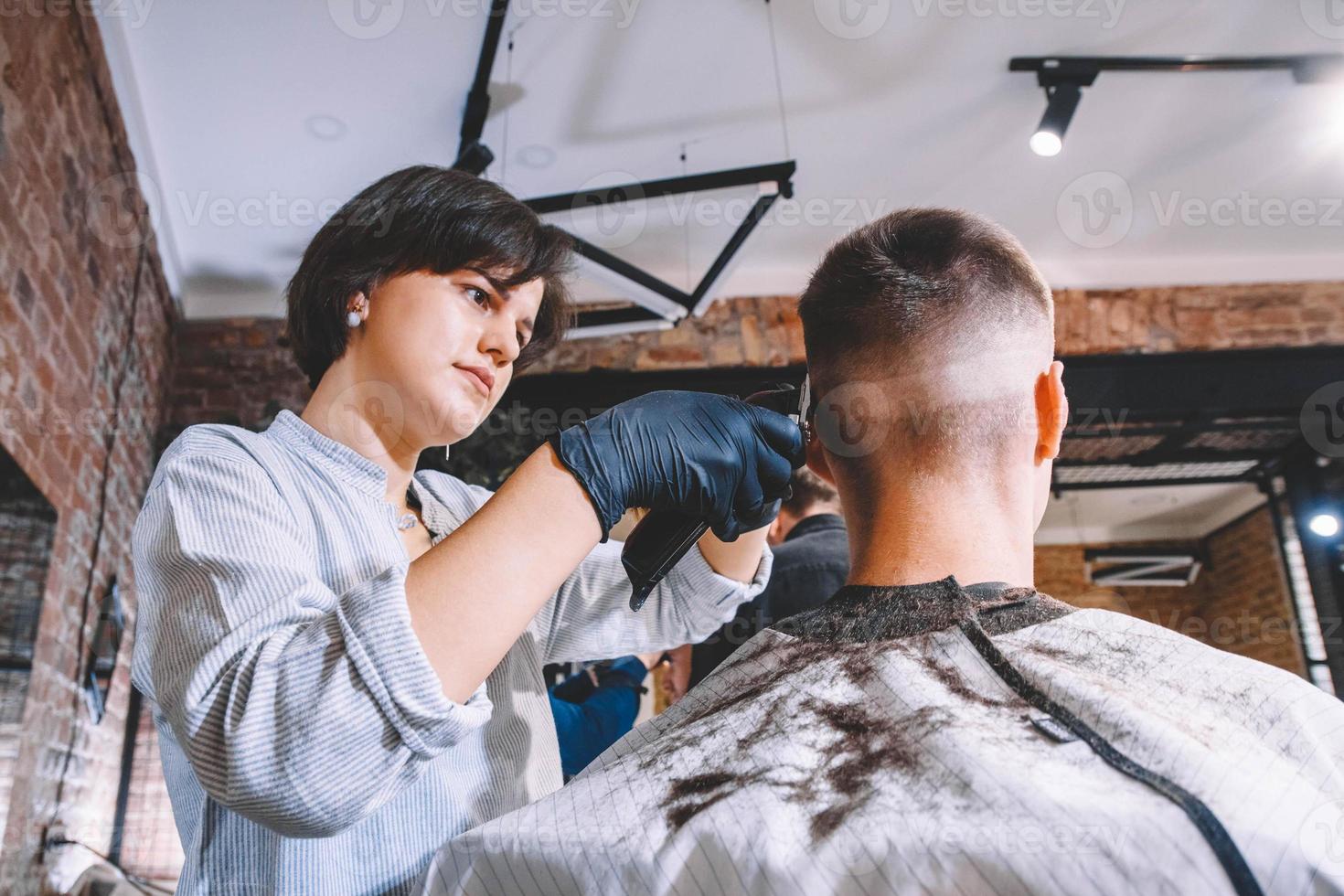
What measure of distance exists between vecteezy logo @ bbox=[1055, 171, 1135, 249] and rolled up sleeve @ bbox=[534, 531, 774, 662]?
10.4ft

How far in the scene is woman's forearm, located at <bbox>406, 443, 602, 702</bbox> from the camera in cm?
78

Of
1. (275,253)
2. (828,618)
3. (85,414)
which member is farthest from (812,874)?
(275,253)

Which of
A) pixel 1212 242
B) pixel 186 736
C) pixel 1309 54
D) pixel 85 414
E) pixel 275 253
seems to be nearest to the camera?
pixel 186 736

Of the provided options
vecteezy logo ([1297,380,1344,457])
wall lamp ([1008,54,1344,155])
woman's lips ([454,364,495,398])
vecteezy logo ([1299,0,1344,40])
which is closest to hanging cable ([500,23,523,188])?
wall lamp ([1008,54,1344,155])

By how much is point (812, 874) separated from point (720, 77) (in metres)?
3.03

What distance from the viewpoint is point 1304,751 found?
2.32 ft

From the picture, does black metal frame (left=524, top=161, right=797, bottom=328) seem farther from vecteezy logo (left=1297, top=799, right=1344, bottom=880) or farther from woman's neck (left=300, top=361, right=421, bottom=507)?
vecteezy logo (left=1297, top=799, right=1344, bottom=880)

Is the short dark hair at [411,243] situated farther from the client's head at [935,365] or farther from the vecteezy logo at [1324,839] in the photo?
the vecteezy logo at [1324,839]

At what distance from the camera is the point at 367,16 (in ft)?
9.52

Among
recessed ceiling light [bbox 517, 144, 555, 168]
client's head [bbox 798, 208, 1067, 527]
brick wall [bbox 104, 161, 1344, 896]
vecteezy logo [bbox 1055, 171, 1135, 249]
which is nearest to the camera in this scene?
client's head [bbox 798, 208, 1067, 527]

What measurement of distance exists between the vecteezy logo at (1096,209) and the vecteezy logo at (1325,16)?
0.82 meters

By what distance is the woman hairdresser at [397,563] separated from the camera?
750mm

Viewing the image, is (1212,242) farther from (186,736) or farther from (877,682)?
(186,736)

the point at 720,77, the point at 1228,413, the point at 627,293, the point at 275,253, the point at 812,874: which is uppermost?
the point at 720,77
